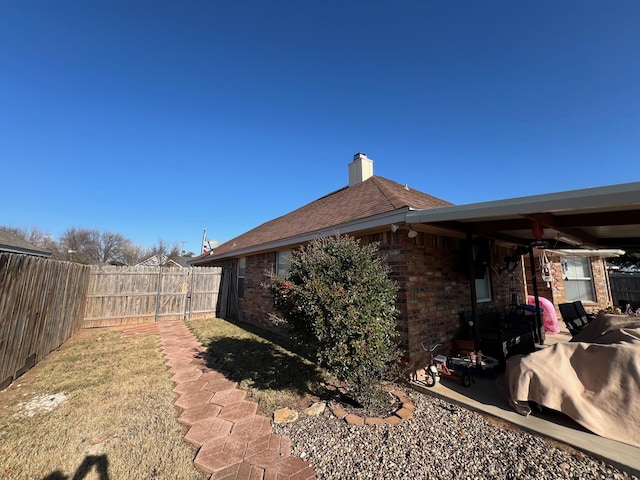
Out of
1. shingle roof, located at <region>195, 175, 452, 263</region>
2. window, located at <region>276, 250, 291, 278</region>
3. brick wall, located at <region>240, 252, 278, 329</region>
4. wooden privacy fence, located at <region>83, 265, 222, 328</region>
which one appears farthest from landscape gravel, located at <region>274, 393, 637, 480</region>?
wooden privacy fence, located at <region>83, 265, 222, 328</region>

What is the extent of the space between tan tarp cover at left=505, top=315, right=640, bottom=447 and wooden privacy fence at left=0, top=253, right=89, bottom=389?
758 cm

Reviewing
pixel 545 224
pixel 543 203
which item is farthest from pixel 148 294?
pixel 545 224

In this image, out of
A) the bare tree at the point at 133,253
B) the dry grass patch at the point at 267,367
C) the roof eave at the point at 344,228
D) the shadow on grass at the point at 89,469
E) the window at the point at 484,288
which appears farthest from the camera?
the bare tree at the point at 133,253

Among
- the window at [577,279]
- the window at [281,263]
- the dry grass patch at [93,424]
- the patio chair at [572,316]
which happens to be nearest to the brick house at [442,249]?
the window at [281,263]

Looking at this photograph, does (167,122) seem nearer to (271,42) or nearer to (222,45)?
(222,45)

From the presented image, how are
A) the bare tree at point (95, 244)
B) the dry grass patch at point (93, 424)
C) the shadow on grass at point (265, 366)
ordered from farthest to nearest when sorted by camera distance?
the bare tree at point (95, 244) → the shadow on grass at point (265, 366) → the dry grass patch at point (93, 424)

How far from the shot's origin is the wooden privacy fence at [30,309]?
4.14 metres

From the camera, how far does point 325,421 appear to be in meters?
3.17

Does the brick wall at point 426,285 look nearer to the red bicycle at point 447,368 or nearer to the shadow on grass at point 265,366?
the red bicycle at point 447,368

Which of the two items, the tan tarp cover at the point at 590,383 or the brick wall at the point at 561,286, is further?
Answer: the brick wall at the point at 561,286

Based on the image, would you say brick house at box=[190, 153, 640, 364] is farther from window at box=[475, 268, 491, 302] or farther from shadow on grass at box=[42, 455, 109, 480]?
shadow on grass at box=[42, 455, 109, 480]

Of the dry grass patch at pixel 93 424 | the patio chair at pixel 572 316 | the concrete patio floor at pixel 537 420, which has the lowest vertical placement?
the dry grass patch at pixel 93 424

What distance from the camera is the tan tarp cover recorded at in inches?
106

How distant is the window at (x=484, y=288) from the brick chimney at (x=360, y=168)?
5280mm
